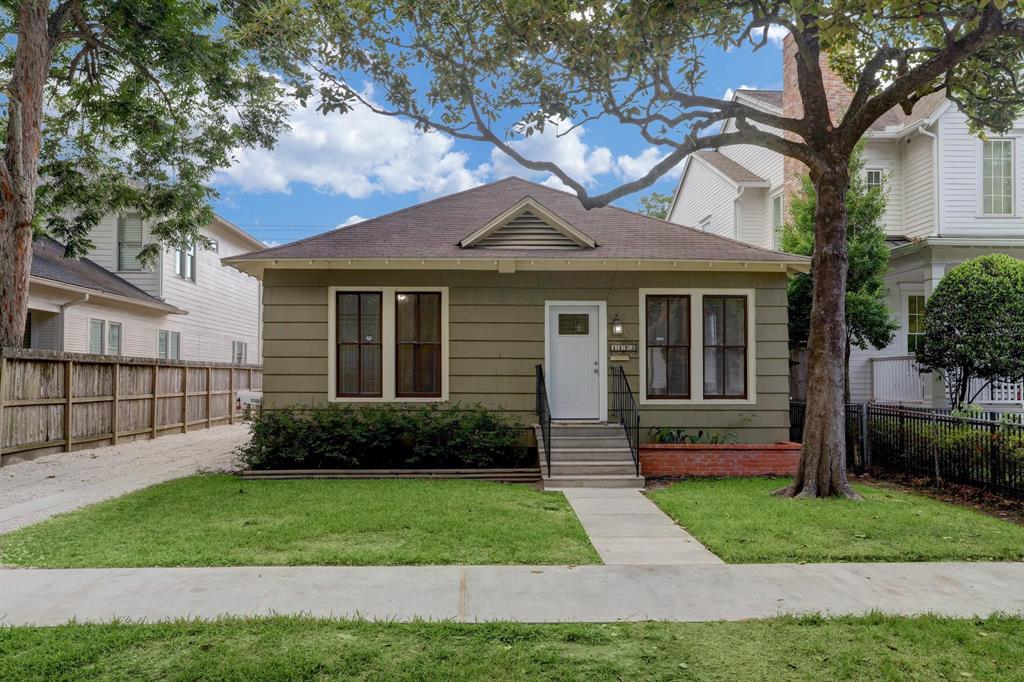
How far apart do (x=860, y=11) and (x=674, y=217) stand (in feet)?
58.4

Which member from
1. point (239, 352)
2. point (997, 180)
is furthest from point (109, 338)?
point (997, 180)

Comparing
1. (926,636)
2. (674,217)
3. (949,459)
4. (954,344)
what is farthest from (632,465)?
(674,217)

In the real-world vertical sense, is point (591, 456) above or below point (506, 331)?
below

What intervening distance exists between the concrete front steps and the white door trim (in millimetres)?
404

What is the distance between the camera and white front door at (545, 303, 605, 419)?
11.4 m

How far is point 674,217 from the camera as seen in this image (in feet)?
83.5

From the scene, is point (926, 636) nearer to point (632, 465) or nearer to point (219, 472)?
point (632, 465)

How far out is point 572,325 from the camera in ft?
37.6

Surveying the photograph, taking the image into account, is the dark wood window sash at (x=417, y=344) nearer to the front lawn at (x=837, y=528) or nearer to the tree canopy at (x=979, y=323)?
the front lawn at (x=837, y=528)

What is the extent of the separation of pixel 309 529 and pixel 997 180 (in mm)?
15814

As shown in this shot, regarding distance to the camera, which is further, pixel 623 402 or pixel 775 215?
pixel 775 215

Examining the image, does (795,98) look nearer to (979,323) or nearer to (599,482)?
(979,323)

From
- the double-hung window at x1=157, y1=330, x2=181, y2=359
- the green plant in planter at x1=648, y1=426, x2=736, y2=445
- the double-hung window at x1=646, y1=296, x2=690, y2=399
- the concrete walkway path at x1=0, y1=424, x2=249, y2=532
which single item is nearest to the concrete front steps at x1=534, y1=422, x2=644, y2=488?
the green plant in planter at x1=648, y1=426, x2=736, y2=445

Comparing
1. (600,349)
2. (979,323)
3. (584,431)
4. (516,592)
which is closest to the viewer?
(516,592)
